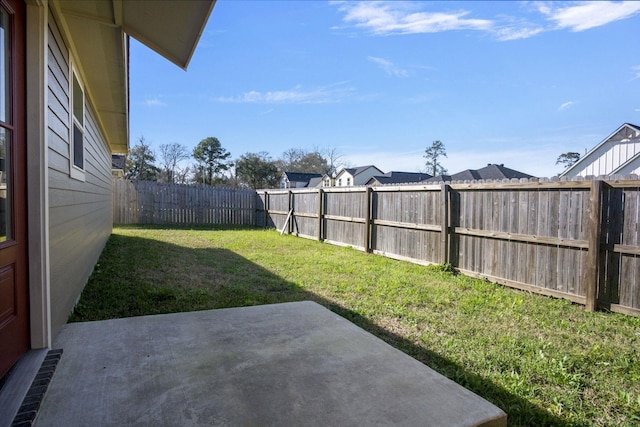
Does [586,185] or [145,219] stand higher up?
[586,185]

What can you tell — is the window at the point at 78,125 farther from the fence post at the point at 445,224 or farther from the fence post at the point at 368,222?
the fence post at the point at 368,222

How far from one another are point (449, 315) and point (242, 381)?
2.62 m

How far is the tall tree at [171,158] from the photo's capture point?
33.8 m

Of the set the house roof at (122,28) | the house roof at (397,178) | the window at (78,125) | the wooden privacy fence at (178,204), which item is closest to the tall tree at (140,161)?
the wooden privacy fence at (178,204)

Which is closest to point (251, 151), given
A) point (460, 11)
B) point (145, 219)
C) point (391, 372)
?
point (145, 219)

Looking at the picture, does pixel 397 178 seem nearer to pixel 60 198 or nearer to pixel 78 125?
pixel 78 125

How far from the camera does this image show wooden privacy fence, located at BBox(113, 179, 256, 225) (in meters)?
14.0

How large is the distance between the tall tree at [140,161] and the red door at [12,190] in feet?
107

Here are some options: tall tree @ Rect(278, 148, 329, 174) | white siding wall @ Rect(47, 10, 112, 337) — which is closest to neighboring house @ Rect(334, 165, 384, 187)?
tall tree @ Rect(278, 148, 329, 174)

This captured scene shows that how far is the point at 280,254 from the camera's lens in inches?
309

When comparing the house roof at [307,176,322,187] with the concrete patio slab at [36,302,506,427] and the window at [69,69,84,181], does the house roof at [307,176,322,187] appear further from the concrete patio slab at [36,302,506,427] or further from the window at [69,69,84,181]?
the concrete patio slab at [36,302,506,427]

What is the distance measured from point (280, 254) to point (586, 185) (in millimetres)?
5601

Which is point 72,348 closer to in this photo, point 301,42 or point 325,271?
point 325,271

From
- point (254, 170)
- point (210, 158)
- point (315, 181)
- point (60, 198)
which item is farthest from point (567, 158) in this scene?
point (60, 198)
